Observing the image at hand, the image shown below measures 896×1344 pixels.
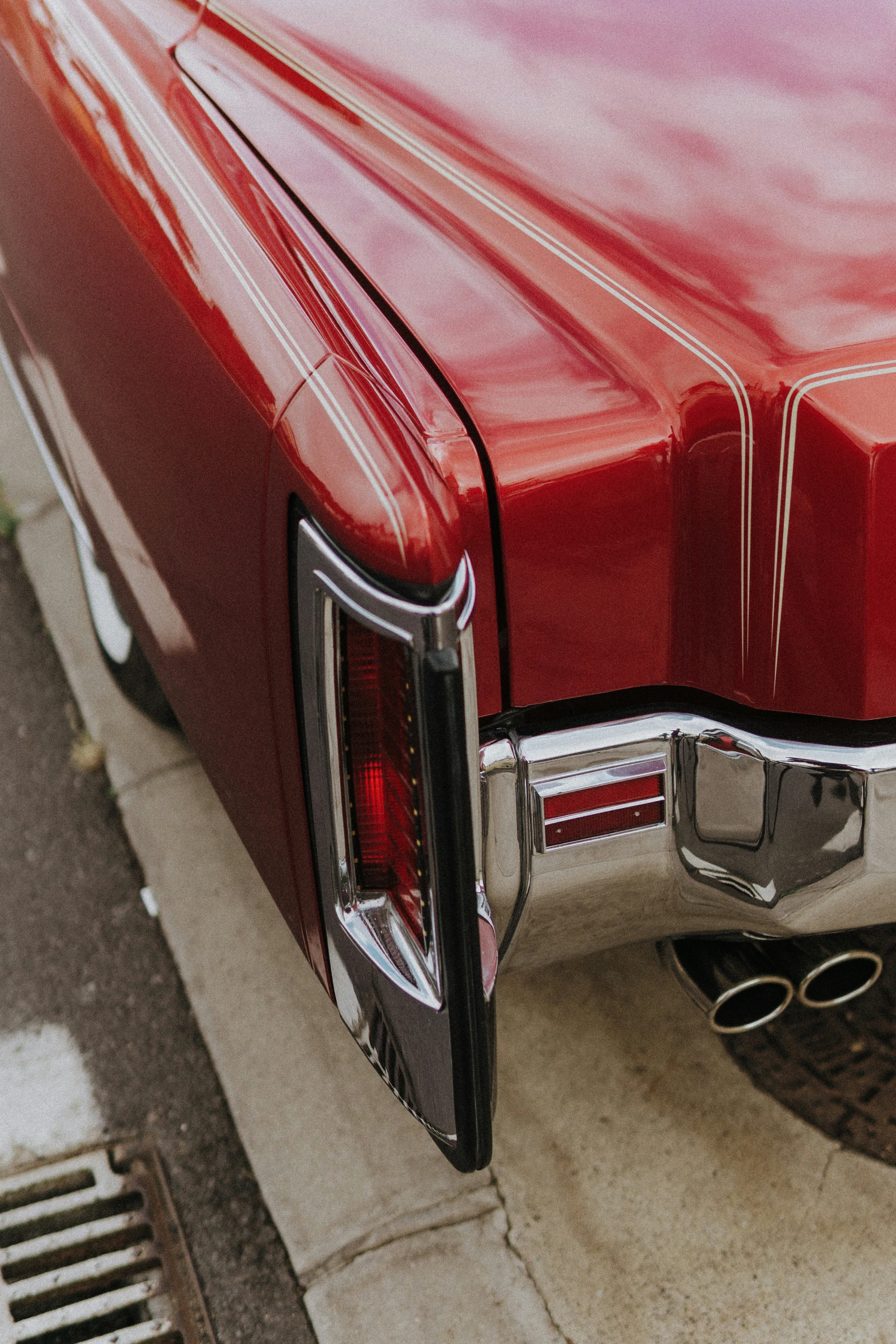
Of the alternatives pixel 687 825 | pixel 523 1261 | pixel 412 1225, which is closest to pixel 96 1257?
pixel 412 1225

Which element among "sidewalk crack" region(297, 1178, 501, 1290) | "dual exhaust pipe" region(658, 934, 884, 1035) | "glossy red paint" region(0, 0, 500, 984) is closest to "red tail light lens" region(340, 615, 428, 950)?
"glossy red paint" region(0, 0, 500, 984)

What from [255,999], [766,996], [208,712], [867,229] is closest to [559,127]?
[867,229]

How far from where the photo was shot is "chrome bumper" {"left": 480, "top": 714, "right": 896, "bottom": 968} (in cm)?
143

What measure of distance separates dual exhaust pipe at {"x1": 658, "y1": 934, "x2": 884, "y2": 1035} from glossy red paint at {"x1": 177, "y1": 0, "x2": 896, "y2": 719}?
45 centimetres

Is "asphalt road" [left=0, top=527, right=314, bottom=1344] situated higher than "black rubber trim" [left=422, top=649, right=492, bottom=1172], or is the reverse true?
"black rubber trim" [left=422, top=649, right=492, bottom=1172]

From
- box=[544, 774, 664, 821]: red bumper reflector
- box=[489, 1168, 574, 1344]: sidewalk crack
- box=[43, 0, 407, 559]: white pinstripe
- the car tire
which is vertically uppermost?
box=[43, 0, 407, 559]: white pinstripe

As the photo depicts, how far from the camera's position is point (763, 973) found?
66.9 inches

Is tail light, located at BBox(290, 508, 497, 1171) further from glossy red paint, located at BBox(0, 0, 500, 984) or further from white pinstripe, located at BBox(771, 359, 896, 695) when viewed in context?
white pinstripe, located at BBox(771, 359, 896, 695)

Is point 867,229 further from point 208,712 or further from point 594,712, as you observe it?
point 208,712

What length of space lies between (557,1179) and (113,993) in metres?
0.92

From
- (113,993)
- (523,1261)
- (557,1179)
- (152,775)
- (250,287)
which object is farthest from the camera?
(152,775)

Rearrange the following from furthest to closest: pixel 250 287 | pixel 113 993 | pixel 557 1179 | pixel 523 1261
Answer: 1. pixel 113 993
2. pixel 557 1179
3. pixel 523 1261
4. pixel 250 287

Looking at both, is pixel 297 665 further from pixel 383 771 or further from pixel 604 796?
pixel 604 796

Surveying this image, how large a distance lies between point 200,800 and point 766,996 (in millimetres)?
1438
